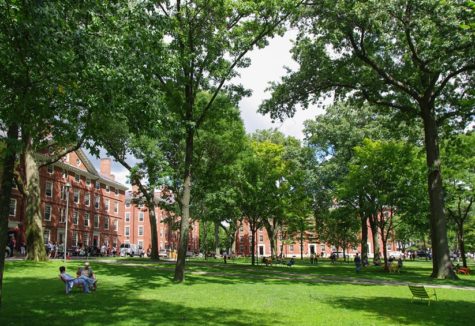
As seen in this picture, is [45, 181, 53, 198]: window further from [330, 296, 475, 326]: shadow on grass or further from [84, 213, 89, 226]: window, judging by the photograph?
[330, 296, 475, 326]: shadow on grass

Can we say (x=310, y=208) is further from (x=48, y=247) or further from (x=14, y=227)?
(x=14, y=227)

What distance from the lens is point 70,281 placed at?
13.7m

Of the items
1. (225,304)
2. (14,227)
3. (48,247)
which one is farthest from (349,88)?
(14,227)

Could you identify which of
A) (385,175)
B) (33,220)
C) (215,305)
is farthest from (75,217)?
(215,305)

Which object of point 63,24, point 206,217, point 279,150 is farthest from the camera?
point 206,217

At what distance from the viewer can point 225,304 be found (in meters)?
12.5

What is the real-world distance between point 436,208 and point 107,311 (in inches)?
763

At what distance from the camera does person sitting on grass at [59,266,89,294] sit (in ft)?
44.5

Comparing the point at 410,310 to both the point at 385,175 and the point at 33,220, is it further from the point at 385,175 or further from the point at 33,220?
the point at 33,220

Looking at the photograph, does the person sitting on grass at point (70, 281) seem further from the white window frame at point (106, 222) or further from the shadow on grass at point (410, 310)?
the white window frame at point (106, 222)

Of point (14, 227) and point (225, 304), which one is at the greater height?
point (14, 227)

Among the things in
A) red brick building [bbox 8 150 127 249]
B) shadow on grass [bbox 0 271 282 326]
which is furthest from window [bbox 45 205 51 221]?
shadow on grass [bbox 0 271 282 326]

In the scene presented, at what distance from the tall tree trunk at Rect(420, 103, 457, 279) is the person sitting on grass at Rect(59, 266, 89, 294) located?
18.2 m

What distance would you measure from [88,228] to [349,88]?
44.8 metres
